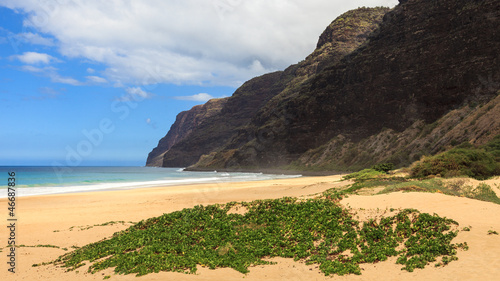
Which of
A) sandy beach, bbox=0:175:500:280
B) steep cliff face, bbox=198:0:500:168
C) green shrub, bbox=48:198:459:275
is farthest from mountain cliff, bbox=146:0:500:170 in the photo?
green shrub, bbox=48:198:459:275

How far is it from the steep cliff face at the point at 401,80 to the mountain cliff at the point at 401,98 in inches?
8.2

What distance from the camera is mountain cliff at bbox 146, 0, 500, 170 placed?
60.5 m

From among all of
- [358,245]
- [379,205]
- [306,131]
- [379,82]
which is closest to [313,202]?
[379,205]

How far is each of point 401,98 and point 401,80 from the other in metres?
4.27

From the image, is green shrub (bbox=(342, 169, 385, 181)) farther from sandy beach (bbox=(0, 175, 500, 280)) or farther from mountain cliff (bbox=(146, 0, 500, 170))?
mountain cliff (bbox=(146, 0, 500, 170))

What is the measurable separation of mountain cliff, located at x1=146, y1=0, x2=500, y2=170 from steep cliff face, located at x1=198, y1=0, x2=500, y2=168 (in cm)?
21

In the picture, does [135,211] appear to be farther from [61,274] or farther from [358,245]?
[358,245]

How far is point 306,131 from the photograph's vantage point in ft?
344

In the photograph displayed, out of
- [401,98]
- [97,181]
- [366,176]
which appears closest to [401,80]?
[401,98]

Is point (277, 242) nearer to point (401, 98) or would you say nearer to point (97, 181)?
point (97, 181)

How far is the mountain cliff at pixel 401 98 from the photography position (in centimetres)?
6050

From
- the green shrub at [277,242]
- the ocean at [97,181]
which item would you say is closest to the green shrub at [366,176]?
the green shrub at [277,242]

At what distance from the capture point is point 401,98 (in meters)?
78.1

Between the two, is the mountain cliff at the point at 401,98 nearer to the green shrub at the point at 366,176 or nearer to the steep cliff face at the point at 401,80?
the steep cliff face at the point at 401,80
